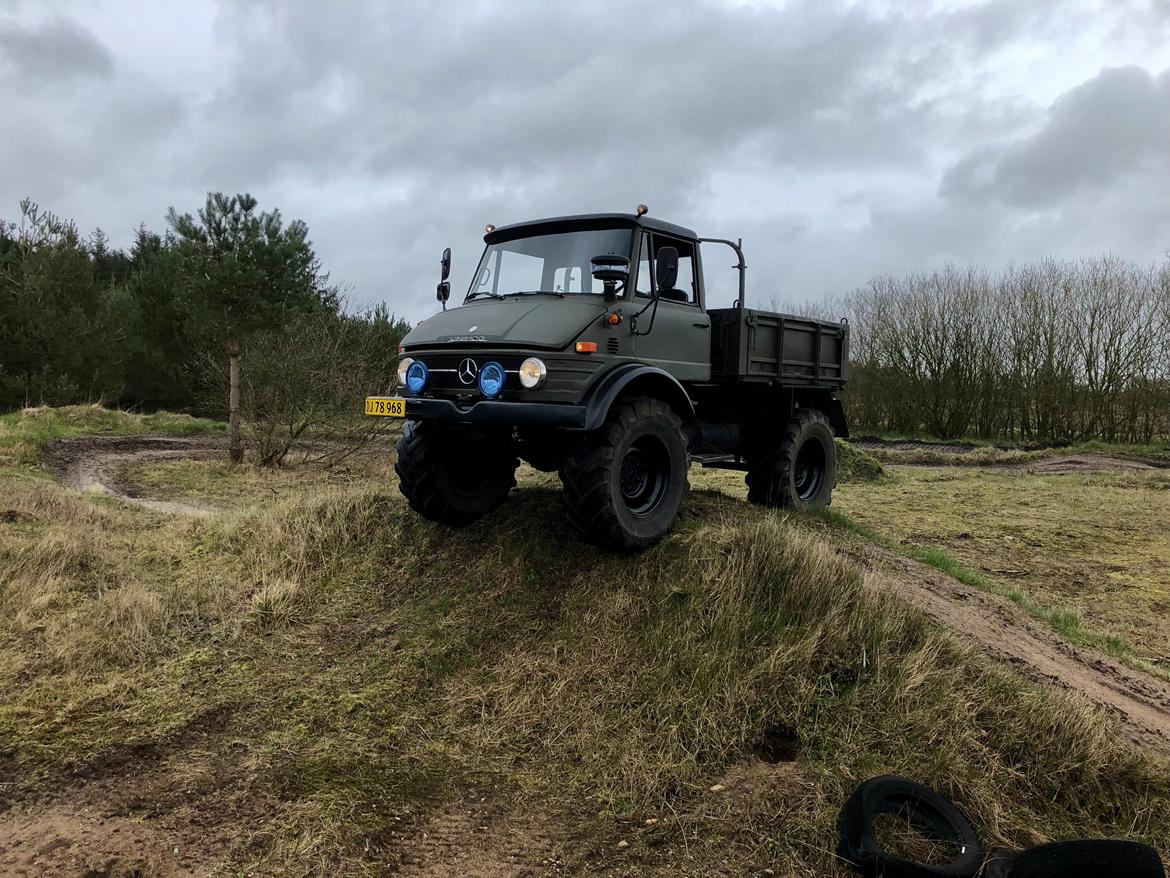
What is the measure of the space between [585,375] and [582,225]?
140 cm

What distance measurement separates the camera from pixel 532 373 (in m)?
5.20

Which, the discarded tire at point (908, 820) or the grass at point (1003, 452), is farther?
the grass at point (1003, 452)

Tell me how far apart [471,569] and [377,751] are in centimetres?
196

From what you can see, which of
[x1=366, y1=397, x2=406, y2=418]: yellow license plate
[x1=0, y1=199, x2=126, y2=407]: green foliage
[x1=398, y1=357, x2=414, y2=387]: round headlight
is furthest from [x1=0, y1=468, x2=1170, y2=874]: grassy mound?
[x1=0, y1=199, x2=126, y2=407]: green foliage

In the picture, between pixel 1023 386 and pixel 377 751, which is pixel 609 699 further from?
pixel 1023 386

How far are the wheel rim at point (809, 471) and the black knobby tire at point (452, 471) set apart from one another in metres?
3.31

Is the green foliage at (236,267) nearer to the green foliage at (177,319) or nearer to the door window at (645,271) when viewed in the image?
the green foliage at (177,319)

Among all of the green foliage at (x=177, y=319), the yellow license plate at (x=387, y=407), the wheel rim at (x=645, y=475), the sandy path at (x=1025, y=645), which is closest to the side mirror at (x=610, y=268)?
the wheel rim at (x=645, y=475)

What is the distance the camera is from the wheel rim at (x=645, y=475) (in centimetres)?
581

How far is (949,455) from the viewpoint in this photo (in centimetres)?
2236

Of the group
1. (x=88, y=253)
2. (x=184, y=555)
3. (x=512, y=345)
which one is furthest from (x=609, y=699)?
(x=88, y=253)

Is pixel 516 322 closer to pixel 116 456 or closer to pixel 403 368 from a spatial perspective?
pixel 403 368

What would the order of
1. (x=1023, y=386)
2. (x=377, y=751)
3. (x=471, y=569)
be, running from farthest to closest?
1. (x=1023, y=386)
2. (x=471, y=569)
3. (x=377, y=751)

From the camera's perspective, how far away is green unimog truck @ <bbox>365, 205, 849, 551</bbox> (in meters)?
5.32
